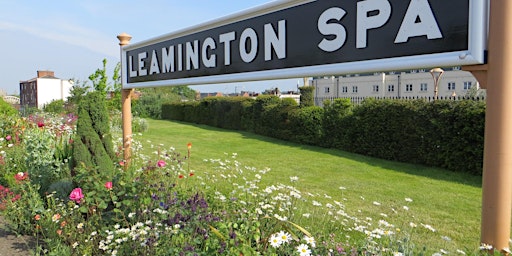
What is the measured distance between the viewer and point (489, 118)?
1.54 m

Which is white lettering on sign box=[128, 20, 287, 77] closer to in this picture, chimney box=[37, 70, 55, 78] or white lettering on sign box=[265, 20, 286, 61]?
white lettering on sign box=[265, 20, 286, 61]

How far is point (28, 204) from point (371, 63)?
151 inches

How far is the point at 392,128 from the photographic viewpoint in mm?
10555

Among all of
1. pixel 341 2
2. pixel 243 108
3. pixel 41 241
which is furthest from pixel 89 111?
pixel 243 108

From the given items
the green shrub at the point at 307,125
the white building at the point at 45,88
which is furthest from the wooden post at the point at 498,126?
the white building at the point at 45,88

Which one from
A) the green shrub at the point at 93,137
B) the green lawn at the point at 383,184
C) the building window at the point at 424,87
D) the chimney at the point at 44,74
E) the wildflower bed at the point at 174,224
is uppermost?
the chimney at the point at 44,74

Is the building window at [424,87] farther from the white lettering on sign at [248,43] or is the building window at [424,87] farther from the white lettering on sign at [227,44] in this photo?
the white lettering on sign at [248,43]

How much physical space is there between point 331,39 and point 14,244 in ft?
10.5

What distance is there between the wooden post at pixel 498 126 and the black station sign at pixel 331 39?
0.05 m

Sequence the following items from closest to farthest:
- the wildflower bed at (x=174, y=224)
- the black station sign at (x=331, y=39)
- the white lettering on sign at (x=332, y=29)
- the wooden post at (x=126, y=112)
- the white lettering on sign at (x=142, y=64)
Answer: the black station sign at (x=331, y=39)
the white lettering on sign at (x=332, y=29)
the wildflower bed at (x=174, y=224)
the white lettering on sign at (x=142, y=64)
the wooden post at (x=126, y=112)

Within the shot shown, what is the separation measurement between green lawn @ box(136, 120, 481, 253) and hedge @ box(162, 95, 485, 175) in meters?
0.40

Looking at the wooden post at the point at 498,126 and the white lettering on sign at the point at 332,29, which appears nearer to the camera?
the wooden post at the point at 498,126

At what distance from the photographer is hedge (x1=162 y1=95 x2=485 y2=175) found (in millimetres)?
8500

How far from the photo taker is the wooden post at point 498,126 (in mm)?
1470
